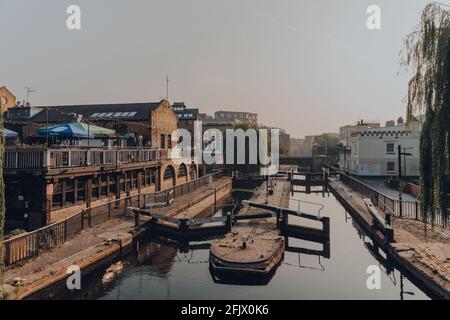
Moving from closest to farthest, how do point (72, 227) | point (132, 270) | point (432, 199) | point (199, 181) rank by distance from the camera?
point (432, 199) → point (132, 270) → point (72, 227) → point (199, 181)

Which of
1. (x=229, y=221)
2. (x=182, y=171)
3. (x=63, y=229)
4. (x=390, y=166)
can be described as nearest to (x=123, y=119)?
(x=182, y=171)

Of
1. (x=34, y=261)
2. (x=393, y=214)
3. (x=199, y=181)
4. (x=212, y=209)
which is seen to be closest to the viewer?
(x=34, y=261)

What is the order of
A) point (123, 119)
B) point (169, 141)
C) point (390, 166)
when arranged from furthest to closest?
point (390, 166)
point (169, 141)
point (123, 119)

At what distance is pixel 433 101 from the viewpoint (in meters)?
12.3

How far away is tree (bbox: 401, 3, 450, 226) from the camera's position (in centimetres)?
1171

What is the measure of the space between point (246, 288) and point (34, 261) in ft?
28.2

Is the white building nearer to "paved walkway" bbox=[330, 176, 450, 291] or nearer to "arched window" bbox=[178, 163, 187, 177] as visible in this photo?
"arched window" bbox=[178, 163, 187, 177]

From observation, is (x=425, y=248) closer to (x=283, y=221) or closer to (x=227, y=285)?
(x=283, y=221)

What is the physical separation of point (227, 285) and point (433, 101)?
10.6 m

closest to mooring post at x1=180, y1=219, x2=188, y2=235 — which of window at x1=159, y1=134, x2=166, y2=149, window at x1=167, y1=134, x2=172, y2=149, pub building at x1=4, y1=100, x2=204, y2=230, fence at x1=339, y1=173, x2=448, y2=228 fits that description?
pub building at x1=4, y1=100, x2=204, y2=230

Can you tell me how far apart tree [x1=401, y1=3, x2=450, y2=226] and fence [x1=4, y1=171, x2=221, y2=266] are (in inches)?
611

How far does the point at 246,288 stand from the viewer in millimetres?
14547
